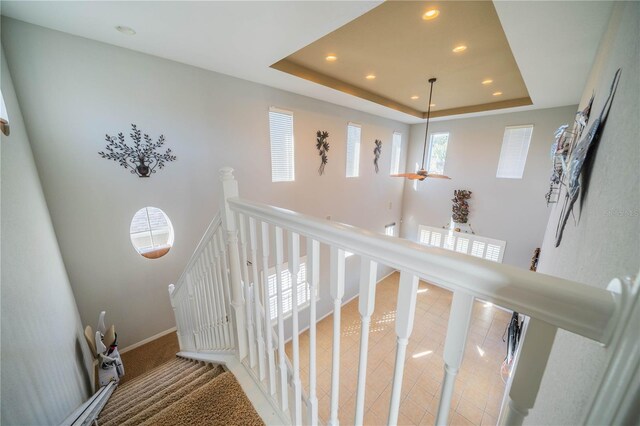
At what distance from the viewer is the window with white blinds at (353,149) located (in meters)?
5.09

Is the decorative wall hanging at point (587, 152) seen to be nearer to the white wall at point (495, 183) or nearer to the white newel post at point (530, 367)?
the white newel post at point (530, 367)

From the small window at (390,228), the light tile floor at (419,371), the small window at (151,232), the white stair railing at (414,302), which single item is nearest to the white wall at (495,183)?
the small window at (390,228)

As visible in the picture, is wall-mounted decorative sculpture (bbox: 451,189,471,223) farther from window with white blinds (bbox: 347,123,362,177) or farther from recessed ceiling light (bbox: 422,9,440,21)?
recessed ceiling light (bbox: 422,9,440,21)

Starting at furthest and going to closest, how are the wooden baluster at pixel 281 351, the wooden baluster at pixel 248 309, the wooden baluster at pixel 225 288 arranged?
the wooden baluster at pixel 225 288 < the wooden baluster at pixel 248 309 < the wooden baluster at pixel 281 351

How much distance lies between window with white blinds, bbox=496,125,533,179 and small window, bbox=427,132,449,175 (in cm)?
125

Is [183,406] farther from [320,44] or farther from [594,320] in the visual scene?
[320,44]

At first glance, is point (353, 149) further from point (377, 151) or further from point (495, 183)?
point (495, 183)

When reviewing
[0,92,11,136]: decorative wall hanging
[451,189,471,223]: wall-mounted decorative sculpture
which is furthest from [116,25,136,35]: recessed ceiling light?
[451,189,471,223]: wall-mounted decorative sculpture

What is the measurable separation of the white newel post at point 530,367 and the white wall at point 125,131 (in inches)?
133

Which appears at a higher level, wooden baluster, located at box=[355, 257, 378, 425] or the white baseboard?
wooden baluster, located at box=[355, 257, 378, 425]

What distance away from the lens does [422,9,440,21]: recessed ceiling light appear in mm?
2031

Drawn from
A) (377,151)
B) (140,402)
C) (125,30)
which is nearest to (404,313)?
(140,402)

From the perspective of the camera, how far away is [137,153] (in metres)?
2.57

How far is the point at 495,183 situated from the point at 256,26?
5.92 m
